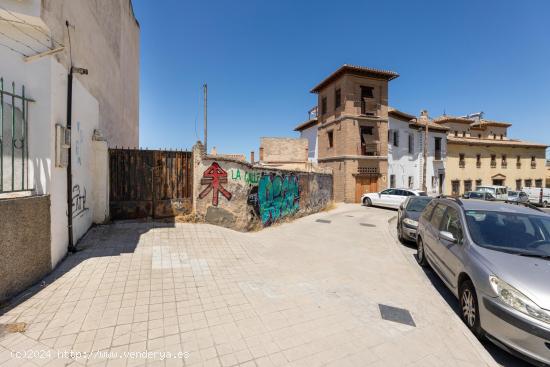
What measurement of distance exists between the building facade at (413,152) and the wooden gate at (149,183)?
19.1 metres

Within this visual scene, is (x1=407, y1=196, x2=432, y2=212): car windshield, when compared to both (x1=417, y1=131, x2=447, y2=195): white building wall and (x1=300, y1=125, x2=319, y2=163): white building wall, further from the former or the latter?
(x1=417, y1=131, x2=447, y2=195): white building wall

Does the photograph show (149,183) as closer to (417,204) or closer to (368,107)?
(417,204)

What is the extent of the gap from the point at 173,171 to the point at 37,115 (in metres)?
3.73

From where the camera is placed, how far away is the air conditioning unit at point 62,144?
14.4 feet

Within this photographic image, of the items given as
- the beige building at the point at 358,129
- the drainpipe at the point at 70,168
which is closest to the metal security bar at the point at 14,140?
the drainpipe at the point at 70,168

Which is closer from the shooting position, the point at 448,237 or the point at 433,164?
the point at 448,237

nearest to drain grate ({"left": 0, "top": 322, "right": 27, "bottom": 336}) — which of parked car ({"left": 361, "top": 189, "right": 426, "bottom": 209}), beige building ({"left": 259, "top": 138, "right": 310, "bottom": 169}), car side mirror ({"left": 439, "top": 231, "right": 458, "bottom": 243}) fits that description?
car side mirror ({"left": 439, "top": 231, "right": 458, "bottom": 243})

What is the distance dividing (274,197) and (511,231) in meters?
7.23

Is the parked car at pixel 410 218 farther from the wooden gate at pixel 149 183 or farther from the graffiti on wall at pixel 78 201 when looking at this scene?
Answer: the graffiti on wall at pixel 78 201

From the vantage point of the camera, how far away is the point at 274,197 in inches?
396

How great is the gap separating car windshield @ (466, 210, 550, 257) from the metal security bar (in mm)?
6977

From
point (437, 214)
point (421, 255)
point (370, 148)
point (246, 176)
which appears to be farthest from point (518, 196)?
point (246, 176)

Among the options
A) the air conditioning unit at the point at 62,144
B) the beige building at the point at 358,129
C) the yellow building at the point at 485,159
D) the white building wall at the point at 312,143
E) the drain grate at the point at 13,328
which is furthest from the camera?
the yellow building at the point at 485,159

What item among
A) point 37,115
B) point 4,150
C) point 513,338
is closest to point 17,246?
point 4,150
